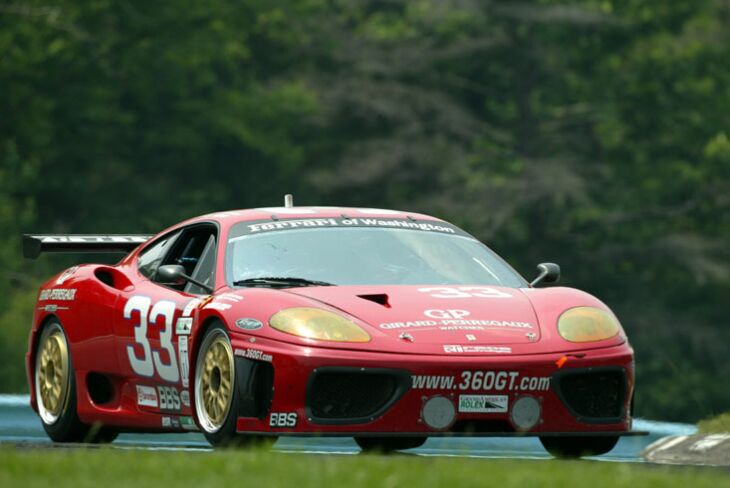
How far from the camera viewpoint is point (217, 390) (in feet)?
29.2

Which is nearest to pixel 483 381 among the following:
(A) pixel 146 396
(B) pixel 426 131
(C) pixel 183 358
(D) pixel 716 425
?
(C) pixel 183 358

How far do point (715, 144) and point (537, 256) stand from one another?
14.2 ft

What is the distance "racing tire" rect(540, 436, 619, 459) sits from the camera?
9289mm

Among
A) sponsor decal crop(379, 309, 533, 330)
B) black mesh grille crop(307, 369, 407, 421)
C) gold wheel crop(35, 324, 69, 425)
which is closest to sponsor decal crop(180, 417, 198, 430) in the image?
black mesh grille crop(307, 369, 407, 421)

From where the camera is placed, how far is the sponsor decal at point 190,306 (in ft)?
30.7

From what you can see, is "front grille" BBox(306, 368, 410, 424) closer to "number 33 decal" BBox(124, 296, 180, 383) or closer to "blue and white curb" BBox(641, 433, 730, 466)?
"number 33 decal" BBox(124, 296, 180, 383)

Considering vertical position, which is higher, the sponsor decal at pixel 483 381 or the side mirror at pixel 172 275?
the side mirror at pixel 172 275

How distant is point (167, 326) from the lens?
31.5 feet

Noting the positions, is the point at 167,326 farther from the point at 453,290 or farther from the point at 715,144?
the point at 715,144

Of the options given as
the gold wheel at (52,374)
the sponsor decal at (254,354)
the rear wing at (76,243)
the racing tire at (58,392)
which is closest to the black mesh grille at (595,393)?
the sponsor decal at (254,354)

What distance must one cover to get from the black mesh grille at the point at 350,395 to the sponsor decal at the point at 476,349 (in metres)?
0.29

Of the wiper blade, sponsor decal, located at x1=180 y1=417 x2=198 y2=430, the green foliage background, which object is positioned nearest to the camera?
sponsor decal, located at x1=180 y1=417 x2=198 y2=430

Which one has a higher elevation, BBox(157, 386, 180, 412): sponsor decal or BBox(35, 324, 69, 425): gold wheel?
BBox(157, 386, 180, 412): sponsor decal

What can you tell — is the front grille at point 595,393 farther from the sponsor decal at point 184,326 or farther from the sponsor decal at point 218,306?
the sponsor decal at point 184,326
